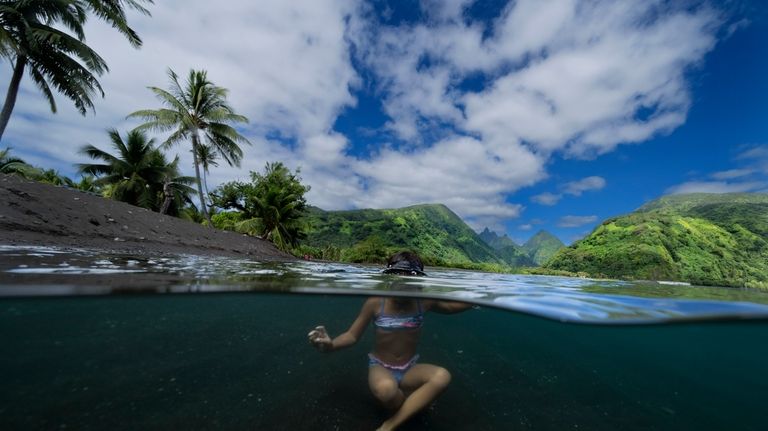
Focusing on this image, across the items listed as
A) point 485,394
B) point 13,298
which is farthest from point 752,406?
point 13,298

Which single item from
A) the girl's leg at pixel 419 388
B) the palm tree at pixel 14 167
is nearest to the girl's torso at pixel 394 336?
the girl's leg at pixel 419 388

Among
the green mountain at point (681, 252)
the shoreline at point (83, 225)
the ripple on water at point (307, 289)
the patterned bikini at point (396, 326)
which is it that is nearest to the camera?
the patterned bikini at point (396, 326)

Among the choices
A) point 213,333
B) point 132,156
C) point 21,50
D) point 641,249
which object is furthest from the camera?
point 641,249

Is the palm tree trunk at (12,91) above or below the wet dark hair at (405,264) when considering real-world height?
above

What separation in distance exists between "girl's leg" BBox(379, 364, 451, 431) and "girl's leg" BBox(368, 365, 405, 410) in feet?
0.31

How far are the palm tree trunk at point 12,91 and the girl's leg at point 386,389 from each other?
1729 centimetres

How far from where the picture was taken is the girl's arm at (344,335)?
377 centimetres

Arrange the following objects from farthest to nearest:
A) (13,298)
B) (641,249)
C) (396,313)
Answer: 1. (641,249)
2. (13,298)
3. (396,313)

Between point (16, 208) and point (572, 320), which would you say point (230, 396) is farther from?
point (16, 208)

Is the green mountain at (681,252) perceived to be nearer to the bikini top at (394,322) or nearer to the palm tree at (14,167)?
the bikini top at (394,322)

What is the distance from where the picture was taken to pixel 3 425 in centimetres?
454

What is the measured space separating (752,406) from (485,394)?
15.4 m

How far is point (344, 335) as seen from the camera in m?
4.05

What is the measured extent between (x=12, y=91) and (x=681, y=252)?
54006 mm
